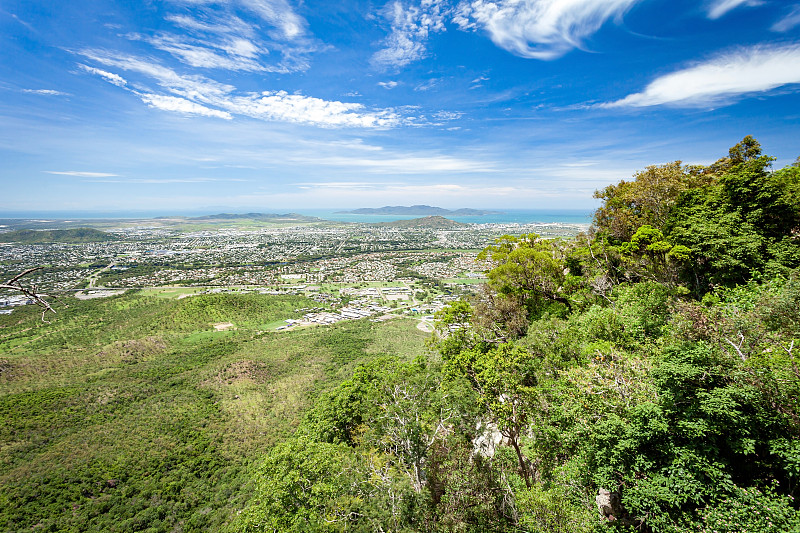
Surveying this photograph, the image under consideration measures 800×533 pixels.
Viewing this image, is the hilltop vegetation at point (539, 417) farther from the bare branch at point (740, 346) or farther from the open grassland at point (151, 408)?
the open grassland at point (151, 408)

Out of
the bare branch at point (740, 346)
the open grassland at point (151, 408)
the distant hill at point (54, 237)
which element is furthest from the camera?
the distant hill at point (54, 237)

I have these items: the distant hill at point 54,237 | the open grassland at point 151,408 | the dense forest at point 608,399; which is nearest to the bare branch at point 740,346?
the dense forest at point 608,399

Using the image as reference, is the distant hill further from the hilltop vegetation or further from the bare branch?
the bare branch

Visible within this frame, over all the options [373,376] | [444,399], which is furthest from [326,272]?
[444,399]

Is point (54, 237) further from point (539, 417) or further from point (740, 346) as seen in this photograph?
point (740, 346)

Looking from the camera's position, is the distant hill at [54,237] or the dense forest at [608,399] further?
the distant hill at [54,237]

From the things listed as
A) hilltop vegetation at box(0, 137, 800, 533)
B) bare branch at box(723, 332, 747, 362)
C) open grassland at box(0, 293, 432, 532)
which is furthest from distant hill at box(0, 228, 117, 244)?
bare branch at box(723, 332, 747, 362)
